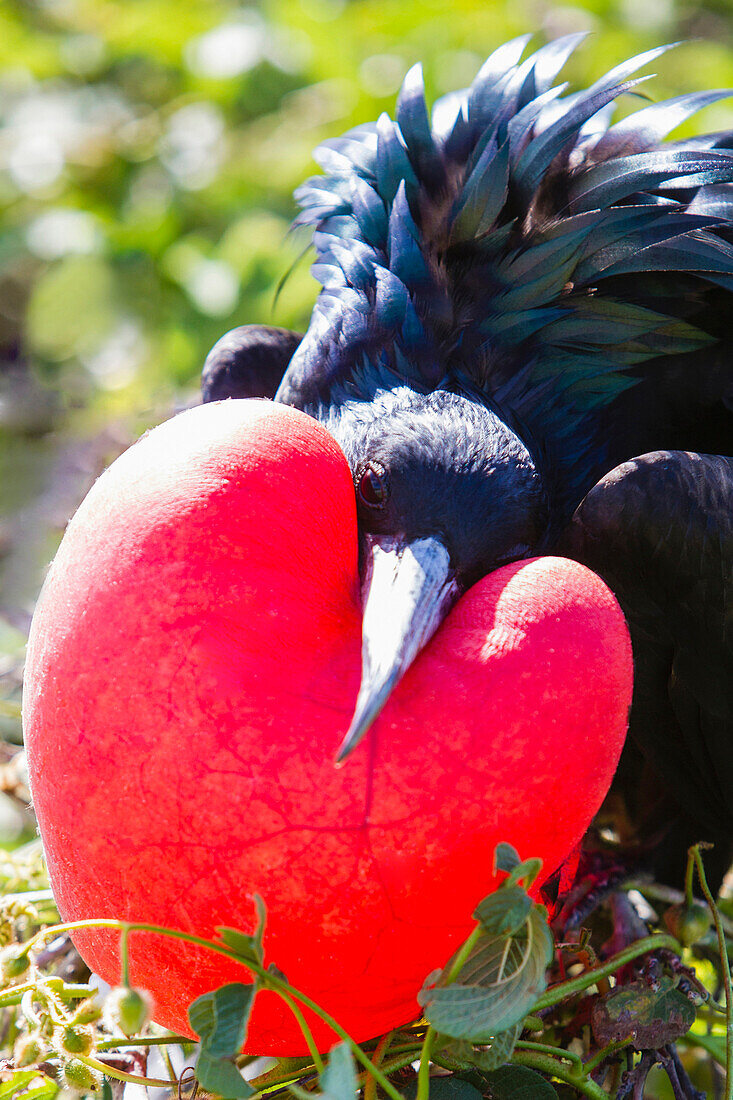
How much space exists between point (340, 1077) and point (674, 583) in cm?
79

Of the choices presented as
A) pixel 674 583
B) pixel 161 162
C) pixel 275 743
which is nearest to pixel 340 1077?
pixel 275 743

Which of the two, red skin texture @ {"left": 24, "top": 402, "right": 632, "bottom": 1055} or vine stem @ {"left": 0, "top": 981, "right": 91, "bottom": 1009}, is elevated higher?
red skin texture @ {"left": 24, "top": 402, "right": 632, "bottom": 1055}

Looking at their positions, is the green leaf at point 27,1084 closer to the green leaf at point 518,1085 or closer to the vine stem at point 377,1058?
the vine stem at point 377,1058

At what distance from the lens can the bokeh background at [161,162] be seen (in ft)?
9.99

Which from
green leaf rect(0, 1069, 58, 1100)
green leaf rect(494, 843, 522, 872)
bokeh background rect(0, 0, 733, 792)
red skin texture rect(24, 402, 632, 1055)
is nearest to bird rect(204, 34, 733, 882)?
red skin texture rect(24, 402, 632, 1055)

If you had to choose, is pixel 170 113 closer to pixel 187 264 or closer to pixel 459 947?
pixel 187 264

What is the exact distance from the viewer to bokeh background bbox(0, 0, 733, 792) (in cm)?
304

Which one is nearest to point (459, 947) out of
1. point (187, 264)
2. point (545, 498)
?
point (545, 498)

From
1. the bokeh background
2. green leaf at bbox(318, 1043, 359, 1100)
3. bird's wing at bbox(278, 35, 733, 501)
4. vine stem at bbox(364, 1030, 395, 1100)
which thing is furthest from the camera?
the bokeh background

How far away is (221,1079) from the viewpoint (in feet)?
3.03

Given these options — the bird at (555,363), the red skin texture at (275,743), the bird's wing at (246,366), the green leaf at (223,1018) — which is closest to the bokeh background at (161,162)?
the bird's wing at (246,366)

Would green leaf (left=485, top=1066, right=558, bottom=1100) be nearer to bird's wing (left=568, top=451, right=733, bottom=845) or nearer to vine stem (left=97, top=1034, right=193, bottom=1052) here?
vine stem (left=97, top=1034, right=193, bottom=1052)

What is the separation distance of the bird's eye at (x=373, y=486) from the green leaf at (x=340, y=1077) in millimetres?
644

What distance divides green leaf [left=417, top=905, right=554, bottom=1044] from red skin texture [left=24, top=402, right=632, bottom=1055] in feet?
0.16
